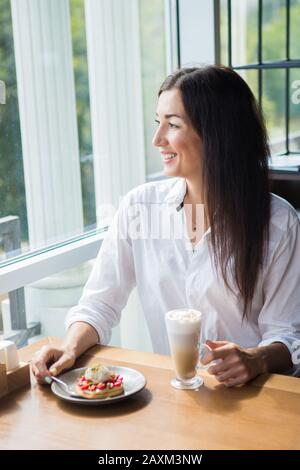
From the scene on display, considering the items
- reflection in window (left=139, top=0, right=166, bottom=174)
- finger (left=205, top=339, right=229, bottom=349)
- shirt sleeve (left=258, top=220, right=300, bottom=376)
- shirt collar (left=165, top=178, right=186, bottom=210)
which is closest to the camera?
finger (left=205, top=339, right=229, bottom=349)

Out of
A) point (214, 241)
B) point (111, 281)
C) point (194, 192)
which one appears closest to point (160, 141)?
point (194, 192)

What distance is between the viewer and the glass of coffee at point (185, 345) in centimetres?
135

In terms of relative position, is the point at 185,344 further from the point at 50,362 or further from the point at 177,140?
the point at 177,140

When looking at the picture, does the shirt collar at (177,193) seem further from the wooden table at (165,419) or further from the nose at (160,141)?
the wooden table at (165,419)

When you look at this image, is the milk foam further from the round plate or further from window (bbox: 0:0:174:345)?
window (bbox: 0:0:174:345)

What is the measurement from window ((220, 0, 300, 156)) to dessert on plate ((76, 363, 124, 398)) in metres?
1.59

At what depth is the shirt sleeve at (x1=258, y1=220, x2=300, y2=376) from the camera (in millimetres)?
1605

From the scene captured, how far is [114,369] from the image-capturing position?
1.43 metres

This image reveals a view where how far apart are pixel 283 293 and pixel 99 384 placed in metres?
0.53

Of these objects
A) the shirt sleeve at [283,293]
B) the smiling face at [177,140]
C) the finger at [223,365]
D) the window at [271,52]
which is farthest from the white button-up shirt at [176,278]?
the window at [271,52]

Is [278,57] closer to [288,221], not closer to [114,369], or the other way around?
[288,221]

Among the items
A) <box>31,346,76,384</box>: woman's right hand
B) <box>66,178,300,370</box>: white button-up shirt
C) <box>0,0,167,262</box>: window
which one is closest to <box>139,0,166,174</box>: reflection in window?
<box>0,0,167,262</box>: window

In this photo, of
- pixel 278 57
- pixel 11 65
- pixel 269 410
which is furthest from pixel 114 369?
pixel 278 57

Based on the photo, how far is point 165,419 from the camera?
1.23 m
